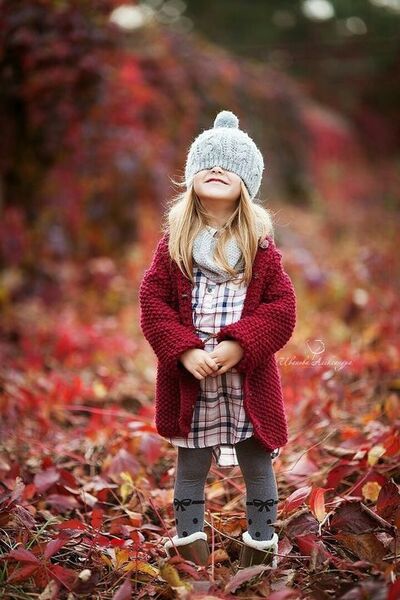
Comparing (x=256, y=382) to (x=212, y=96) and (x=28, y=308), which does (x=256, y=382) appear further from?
(x=212, y=96)

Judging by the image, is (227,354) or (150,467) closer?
(227,354)

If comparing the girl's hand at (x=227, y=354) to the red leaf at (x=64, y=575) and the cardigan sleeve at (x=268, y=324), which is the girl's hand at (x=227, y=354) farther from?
the red leaf at (x=64, y=575)

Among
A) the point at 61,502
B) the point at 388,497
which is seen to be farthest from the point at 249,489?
the point at 61,502

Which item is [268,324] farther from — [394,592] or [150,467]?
[150,467]

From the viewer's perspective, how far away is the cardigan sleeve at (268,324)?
2.05m

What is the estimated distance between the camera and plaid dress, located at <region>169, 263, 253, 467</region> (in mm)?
2154

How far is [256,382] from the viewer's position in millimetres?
2154

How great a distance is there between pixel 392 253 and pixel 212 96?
147 inches

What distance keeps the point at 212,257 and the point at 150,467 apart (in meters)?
1.26

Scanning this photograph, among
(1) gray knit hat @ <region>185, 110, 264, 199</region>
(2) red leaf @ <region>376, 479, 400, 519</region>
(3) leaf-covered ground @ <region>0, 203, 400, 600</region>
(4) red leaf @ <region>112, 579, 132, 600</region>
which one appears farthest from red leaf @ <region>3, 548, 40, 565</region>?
(1) gray knit hat @ <region>185, 110, 264, 199</region>

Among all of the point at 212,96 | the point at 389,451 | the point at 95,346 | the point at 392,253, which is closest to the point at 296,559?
the point at 389,451

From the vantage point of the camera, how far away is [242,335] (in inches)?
80.4

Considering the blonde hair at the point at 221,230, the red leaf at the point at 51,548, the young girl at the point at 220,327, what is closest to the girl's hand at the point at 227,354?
the young girl at the point at 220,327

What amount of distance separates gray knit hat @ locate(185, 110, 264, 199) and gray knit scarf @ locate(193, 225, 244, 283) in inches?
8.5
